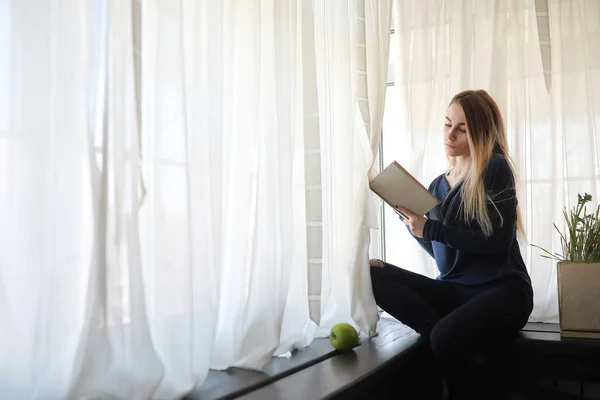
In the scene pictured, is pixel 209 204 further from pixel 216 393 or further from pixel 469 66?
pixel 469 66

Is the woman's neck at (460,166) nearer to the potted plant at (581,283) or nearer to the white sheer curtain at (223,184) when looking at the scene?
the potted plant at (581,283)

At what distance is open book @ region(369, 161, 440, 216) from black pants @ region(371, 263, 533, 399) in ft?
0.93

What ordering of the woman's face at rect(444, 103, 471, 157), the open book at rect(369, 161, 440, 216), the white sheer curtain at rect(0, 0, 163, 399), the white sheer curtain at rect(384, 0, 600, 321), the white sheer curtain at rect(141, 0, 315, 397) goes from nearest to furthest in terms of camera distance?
the white sheer curtain at rect(0, 0, 163, 399), the white sheer curtain at rect(141, 0, 315, 397), the open book at rect(369, 161, 440, 216), the woman's face at rect(444, 103, 471, 157), the white sheer curtain at rect(384, 0, 600, 321)

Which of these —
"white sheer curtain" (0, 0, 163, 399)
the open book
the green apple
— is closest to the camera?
"white sheer curtain" (0, 0, 163, 399)

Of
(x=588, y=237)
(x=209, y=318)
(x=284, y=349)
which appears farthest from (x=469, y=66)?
(x=209, y=318)

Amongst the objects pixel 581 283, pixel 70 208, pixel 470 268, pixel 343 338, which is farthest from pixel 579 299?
pixel 70 208

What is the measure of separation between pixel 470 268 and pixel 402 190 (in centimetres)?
40

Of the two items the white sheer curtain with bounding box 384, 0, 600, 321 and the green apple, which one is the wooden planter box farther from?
the green apple

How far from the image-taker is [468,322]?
6.28 ft

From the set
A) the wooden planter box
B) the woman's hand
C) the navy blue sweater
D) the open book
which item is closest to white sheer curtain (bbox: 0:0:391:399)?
the open book

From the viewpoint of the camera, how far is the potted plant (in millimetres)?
2072

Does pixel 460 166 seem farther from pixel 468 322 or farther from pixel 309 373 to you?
pixel 309 373

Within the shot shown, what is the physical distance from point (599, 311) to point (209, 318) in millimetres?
1443

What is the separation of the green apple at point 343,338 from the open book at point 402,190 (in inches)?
20.0
